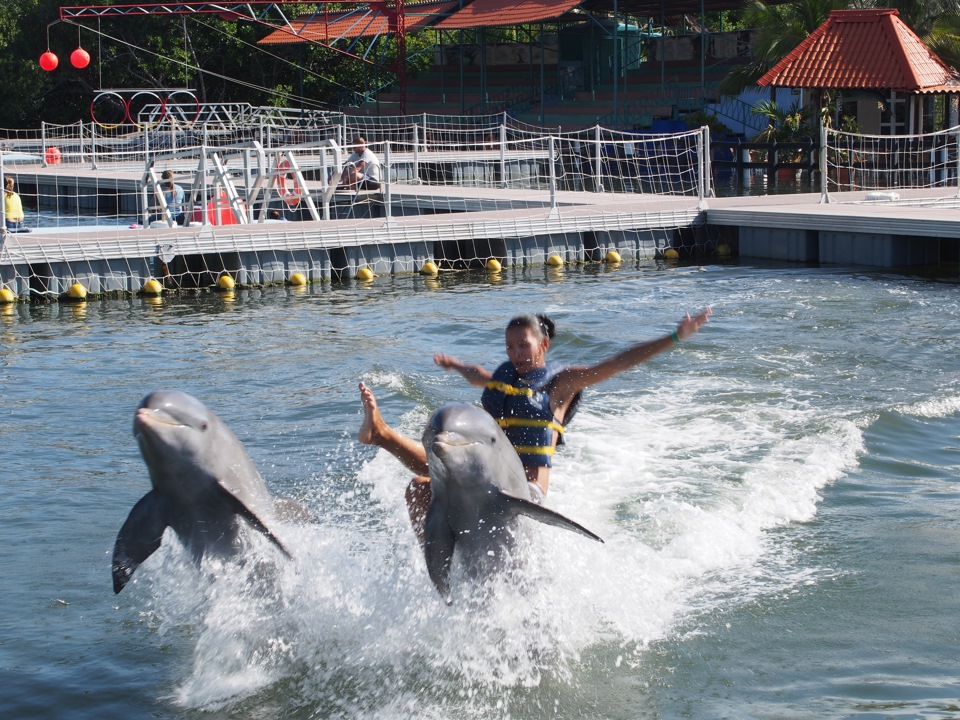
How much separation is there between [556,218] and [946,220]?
584cm

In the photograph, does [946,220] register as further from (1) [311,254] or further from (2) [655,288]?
(1) [311,254]

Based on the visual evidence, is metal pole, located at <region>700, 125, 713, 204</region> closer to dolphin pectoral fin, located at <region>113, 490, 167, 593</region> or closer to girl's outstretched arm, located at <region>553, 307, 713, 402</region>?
girl's outstretched arm, located at <region>553, 307, 713, 402</region>

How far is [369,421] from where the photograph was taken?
213 inches

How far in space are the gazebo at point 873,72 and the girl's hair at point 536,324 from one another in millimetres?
22550

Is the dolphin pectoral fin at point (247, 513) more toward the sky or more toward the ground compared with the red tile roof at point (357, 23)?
more toward the ground

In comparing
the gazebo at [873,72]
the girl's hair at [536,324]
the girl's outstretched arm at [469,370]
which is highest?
the gazebo at [873,72]

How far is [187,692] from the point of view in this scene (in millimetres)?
5516

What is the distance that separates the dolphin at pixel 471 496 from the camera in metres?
4.93

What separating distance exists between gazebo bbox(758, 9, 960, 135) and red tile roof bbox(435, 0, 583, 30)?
9771mm

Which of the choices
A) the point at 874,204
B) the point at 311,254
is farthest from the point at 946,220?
the point at 311,254

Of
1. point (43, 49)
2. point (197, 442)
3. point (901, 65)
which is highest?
point (43, 49)

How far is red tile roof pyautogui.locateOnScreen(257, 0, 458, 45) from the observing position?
41.6 meters

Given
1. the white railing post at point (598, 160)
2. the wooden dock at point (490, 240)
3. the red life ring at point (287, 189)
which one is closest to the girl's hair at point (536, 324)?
the wooden dock at point (490, 240)

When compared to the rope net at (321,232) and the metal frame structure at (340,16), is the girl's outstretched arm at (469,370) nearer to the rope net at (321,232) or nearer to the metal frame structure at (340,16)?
the rope net at (321,232)
